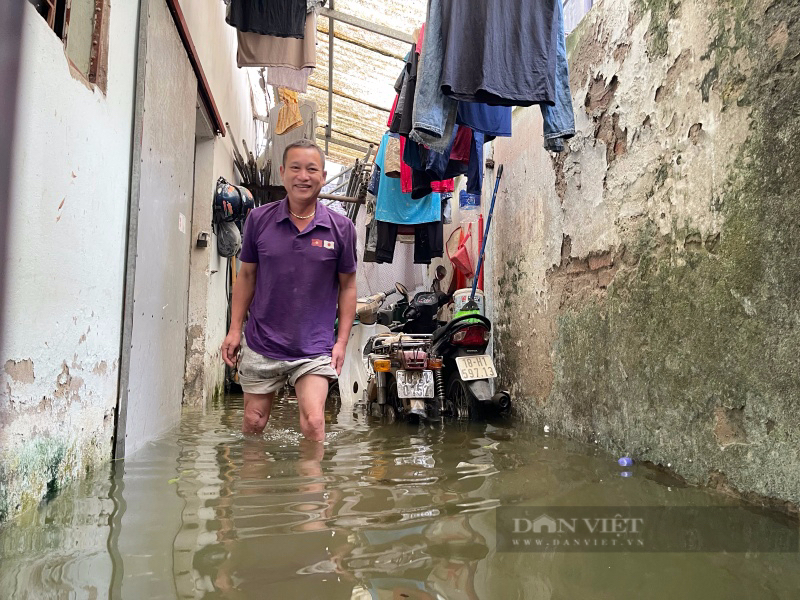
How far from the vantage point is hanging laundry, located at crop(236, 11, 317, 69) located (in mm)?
5555

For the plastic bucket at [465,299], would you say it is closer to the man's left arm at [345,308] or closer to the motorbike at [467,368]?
the motorbike at [467,368]

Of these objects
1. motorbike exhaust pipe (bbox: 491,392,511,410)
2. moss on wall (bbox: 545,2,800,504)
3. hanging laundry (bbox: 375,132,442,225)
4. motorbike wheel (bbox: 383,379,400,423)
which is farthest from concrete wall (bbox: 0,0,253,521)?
hanging laundry (bbox: 375,132,442,225)

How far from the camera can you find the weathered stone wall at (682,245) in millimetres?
2016

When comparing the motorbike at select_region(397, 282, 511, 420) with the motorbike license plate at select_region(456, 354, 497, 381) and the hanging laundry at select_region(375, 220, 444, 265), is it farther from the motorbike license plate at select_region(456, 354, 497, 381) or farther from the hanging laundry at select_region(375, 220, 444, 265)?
the hanging laundry at select_region(375, 220, 444, 265)

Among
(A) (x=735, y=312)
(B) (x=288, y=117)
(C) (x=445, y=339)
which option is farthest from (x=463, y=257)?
(A) (x=735, y=312)

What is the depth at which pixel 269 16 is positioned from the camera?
4.75 metres

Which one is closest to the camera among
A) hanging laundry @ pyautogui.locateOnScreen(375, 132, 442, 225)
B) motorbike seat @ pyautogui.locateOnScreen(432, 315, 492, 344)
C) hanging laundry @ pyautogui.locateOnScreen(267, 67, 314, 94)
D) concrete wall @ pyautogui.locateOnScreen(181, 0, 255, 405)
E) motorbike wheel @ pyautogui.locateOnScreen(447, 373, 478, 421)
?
motorbike wheel @ pyautogui.locateOnScreen(447, 373, 478, 421)

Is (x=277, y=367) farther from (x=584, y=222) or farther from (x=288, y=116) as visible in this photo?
(x=288, y=116)

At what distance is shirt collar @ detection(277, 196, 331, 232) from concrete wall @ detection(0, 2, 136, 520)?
76 centimetres

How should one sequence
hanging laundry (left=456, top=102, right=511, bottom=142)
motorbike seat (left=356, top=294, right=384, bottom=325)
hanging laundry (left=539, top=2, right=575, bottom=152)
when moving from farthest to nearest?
motorbike seat (left=356, top=294, right=384, bottom=325), hanging laundry (left=456, top=102, right=511, bottom=142), hanging laundry (left=539, top=2, right=575, bottom=152)

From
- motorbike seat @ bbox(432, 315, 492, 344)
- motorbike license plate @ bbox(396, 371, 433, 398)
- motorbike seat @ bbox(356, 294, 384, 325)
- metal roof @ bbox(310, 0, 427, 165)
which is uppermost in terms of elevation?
metal roof @ bbox(310, 0, 427, 165)

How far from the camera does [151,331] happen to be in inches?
131

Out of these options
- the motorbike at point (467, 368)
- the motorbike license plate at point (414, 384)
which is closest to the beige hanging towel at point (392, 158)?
the motorbike at point (467, 368)

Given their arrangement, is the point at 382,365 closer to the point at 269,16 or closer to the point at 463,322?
the point at 463,322
